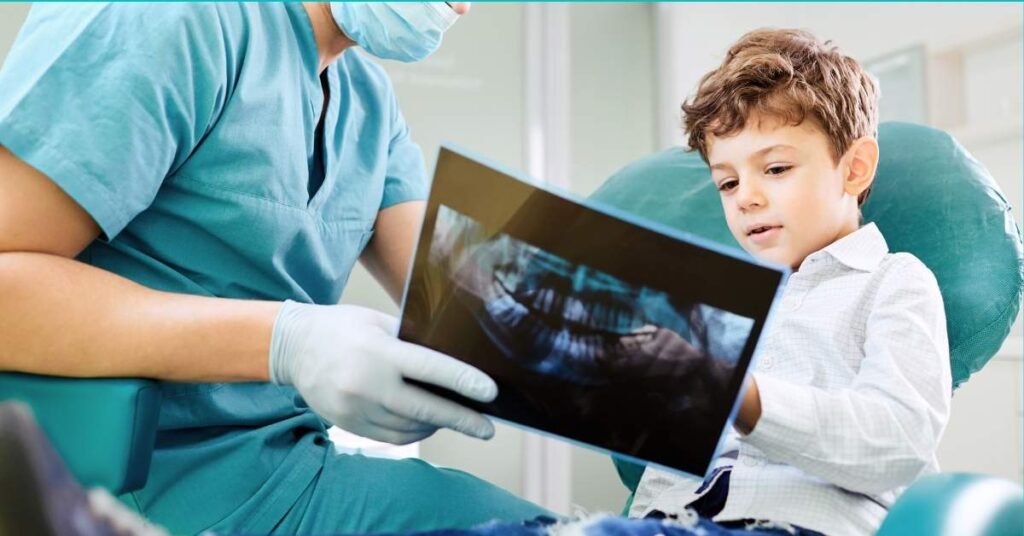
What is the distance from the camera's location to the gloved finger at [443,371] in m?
0.77

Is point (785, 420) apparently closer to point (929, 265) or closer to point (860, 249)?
point (860, 249)

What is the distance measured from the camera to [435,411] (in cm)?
83

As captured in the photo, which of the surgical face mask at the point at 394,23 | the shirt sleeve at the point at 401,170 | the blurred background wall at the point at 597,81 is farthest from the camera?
the blurred background wall at the point at 597,81

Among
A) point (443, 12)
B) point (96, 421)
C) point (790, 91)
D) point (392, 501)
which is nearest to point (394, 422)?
point (392, 501)

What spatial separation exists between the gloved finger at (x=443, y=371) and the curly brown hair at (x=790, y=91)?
0.49m

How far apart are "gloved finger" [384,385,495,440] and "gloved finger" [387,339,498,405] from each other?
0.04m

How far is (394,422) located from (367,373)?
9 centimetres

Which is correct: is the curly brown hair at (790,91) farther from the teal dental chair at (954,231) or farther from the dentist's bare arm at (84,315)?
the dentist's bare arm at (84,315)

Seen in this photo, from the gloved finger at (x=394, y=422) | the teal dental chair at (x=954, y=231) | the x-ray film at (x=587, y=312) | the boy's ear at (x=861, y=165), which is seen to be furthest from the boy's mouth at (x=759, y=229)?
the gloved finger at (x=394, y=422)

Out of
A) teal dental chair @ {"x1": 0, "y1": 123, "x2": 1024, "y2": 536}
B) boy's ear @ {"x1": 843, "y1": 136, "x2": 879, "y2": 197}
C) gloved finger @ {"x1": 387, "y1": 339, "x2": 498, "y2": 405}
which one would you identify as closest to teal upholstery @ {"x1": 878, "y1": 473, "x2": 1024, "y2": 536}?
teal dental chair @ {"x1": 0, "y1": 123, "x2": 1024, "y2": 536}

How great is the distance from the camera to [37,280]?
0.79m

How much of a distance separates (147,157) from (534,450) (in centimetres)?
225

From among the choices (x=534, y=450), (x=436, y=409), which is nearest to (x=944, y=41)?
(x=534, y=450)

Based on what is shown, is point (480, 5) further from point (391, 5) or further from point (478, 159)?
point (478, 159)
